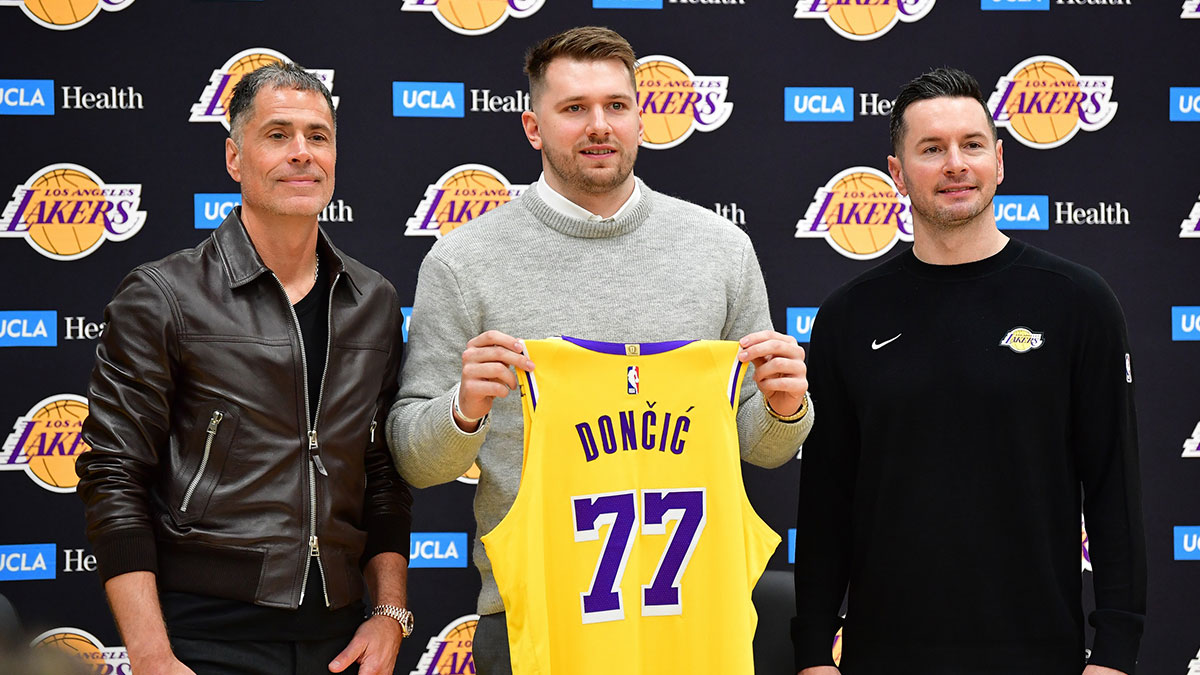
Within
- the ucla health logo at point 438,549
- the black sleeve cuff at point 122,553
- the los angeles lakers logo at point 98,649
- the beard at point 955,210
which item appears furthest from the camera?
the ucla health logo at point 438,549

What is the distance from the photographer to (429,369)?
2199 millimetres

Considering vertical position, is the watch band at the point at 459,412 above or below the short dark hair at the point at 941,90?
below

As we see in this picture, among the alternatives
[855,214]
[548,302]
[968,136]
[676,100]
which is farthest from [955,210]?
[676,100]

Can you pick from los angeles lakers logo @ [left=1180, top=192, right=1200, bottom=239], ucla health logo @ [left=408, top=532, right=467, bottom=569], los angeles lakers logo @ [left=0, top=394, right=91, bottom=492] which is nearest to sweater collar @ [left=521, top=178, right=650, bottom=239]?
ucla health logo @ [left=408, top=532, right=467, bottom=569]

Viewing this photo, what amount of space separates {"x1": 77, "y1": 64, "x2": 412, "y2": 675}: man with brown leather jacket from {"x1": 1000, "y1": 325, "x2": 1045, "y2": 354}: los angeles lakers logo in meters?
1.41

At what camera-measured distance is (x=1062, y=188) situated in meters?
3.56

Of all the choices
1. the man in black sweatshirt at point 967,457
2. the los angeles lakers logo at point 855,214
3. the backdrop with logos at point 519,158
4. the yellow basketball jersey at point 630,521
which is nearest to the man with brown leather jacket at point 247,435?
the yellow basketball jersey at point 630,521

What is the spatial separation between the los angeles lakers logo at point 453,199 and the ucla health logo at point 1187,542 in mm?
2721

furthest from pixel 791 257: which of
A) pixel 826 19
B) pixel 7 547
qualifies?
pixel 7 547

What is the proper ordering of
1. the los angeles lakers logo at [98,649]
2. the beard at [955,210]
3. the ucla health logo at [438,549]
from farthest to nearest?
the ucla health logo at [438,549] → the los angeles lakers logo at [98,649] → the beard at [955,210]

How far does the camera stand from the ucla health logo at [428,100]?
11.2 ft

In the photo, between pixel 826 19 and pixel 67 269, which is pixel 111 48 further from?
pixel 826 19

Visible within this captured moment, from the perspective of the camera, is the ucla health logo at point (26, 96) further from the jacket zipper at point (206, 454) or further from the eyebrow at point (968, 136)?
the eyebrow at point (968, 136)

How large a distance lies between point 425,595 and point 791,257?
1789 millimetres
